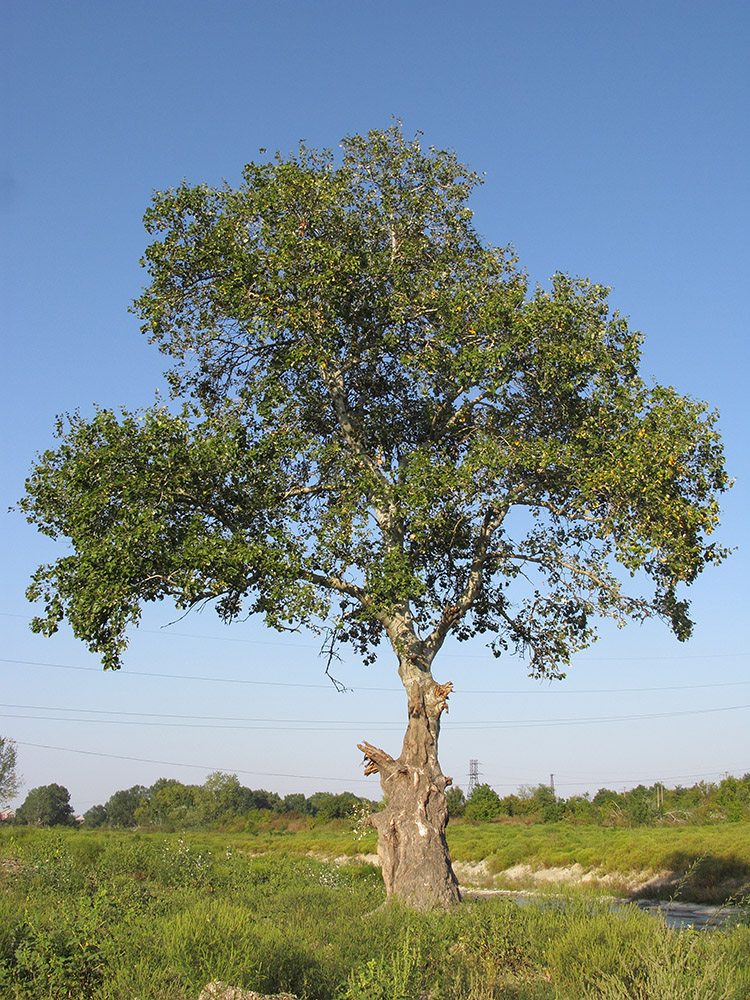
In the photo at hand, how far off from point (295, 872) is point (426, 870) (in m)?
5.98

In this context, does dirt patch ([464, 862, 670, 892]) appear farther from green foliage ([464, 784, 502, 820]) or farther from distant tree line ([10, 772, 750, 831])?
green foliage ([464, 784, 502, 820])

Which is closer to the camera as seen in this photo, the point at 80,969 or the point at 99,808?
the point at 80,969

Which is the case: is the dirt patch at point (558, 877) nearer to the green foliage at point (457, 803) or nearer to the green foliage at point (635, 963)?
the green foliage at point (635, 963)

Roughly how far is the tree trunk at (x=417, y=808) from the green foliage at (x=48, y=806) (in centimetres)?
11400

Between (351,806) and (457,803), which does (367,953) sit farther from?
(457,803)

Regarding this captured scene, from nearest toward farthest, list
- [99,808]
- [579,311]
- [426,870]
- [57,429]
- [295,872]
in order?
[426,870], [57,429], [579,311], [295,872], [99,808]

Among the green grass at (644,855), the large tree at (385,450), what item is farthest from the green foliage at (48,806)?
the large tree at (385,450)

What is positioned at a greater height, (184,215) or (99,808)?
(184,215)

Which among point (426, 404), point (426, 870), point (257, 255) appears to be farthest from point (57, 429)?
point (426, 870)

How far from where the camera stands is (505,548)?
19.4 metres

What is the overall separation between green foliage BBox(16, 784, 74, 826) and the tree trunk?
374ft

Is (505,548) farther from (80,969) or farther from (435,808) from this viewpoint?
(80,969)

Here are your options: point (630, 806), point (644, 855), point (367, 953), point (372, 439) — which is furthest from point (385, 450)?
point (630, 806)

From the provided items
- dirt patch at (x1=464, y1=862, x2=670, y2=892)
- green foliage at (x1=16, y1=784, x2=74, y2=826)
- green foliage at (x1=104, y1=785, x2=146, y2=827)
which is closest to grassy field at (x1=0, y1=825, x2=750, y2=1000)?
dirt patch at (x1=464, y1=862, x2=670, y2=892)
